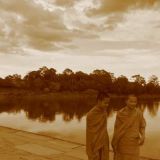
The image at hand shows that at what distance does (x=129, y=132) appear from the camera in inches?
262

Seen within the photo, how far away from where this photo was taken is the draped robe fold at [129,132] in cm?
663

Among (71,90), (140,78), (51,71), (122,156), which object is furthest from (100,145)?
(140,78)

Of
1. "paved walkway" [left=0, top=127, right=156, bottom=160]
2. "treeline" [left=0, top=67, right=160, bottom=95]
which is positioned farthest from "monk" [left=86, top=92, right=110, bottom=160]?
"treeline" [left=0, top=67, right=160, bottom=95]

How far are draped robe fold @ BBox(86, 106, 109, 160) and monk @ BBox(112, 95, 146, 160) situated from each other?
251 mm

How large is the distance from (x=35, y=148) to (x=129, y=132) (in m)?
5.03

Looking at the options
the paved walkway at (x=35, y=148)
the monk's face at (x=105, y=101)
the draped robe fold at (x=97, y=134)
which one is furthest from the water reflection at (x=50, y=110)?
the monk's face at (x=105, y=101)

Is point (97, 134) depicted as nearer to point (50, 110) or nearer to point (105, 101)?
point (105, 101)

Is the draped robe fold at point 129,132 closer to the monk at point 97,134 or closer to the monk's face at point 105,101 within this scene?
the monk at point 97,134

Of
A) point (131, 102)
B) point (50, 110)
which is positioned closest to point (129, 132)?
point (131, 102)

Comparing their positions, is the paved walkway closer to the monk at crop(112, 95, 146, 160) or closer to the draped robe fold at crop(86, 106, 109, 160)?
the draped robe fold at crop(86, 106, 109, 160)

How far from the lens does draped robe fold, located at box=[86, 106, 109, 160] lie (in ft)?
22.1

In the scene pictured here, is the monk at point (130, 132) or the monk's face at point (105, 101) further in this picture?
the monk at point (130, 132)

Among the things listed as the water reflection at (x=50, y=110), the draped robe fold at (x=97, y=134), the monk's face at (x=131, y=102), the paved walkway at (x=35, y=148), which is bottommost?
the water reflection at (x=50, y=110)

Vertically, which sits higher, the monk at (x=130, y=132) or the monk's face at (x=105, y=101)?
the monk's face at (x=105, y=101)
